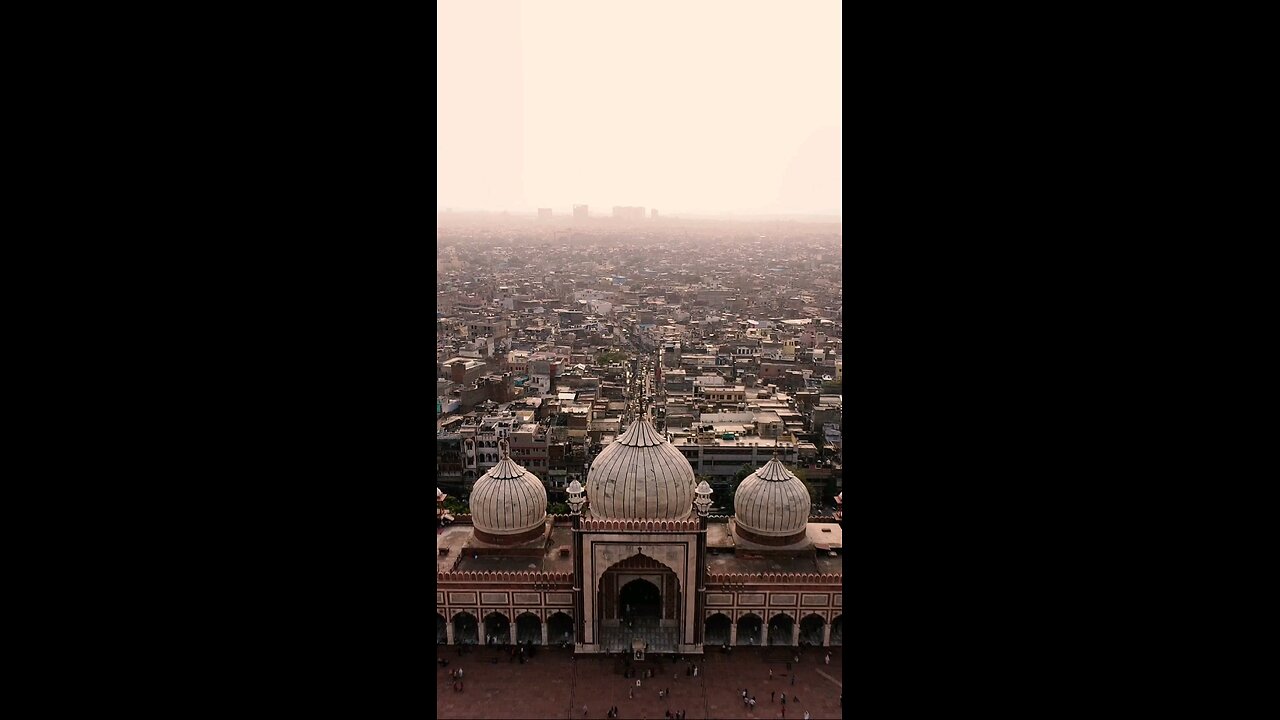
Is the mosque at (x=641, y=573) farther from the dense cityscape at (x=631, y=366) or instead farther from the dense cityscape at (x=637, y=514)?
the dense cityscape at (x=631, y=366)

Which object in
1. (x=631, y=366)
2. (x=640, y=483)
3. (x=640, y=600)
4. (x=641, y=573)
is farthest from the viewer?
(x=631, y=366)

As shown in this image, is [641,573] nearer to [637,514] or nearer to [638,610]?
[638,610]

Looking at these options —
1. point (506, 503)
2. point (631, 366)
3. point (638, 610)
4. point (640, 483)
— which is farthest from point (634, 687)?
point (631, 366)

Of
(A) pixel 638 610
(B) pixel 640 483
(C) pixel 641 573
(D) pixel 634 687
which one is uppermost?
(B) pixel 640 483

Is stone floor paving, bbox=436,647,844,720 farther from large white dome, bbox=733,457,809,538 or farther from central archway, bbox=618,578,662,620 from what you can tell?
large white dome, bbox=733,457,809,538
